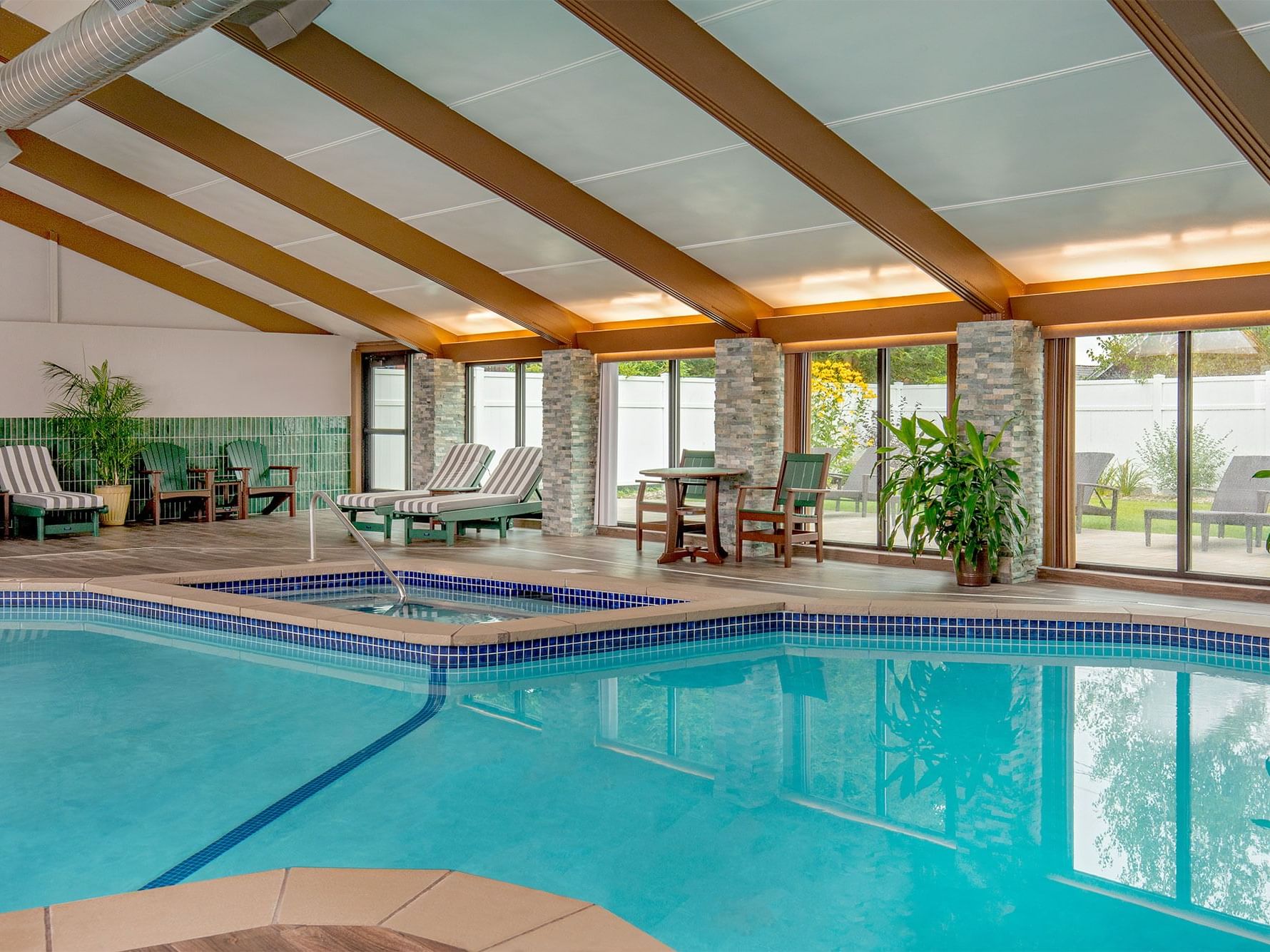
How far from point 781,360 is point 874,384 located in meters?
1.01

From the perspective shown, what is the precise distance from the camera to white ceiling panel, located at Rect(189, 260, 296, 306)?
13.8 meters

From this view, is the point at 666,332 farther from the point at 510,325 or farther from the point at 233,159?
the point at 233,159

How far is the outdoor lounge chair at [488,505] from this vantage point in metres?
11.4

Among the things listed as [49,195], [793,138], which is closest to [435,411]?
[49,195]

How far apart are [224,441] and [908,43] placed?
39.6 ft

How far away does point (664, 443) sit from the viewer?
1270 centimetres

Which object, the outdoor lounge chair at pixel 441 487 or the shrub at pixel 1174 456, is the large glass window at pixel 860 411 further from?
the outdoor lounge chair at pixel 441 487

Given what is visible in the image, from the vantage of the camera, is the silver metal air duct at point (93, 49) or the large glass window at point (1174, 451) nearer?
the silver metal air duct at point (93, 49)

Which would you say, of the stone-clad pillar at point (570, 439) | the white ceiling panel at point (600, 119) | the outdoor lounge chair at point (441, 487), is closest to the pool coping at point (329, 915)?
the white ceiling panel at point (600, 119)

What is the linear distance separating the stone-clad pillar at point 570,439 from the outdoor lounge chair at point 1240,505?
6.60 m

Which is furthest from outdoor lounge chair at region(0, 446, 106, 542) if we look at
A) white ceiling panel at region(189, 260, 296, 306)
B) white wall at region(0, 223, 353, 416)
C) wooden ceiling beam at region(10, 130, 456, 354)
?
wooden ceiling beam at region(10, 130, 456, 354)

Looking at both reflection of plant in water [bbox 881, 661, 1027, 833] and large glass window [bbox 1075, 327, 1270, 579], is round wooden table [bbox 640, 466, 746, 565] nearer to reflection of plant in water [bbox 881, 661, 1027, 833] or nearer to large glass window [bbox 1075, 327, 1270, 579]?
large glass window [bbox 1075, 327, 1270, 579]

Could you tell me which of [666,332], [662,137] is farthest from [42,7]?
[666,332]

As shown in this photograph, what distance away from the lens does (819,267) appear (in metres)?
9.49
